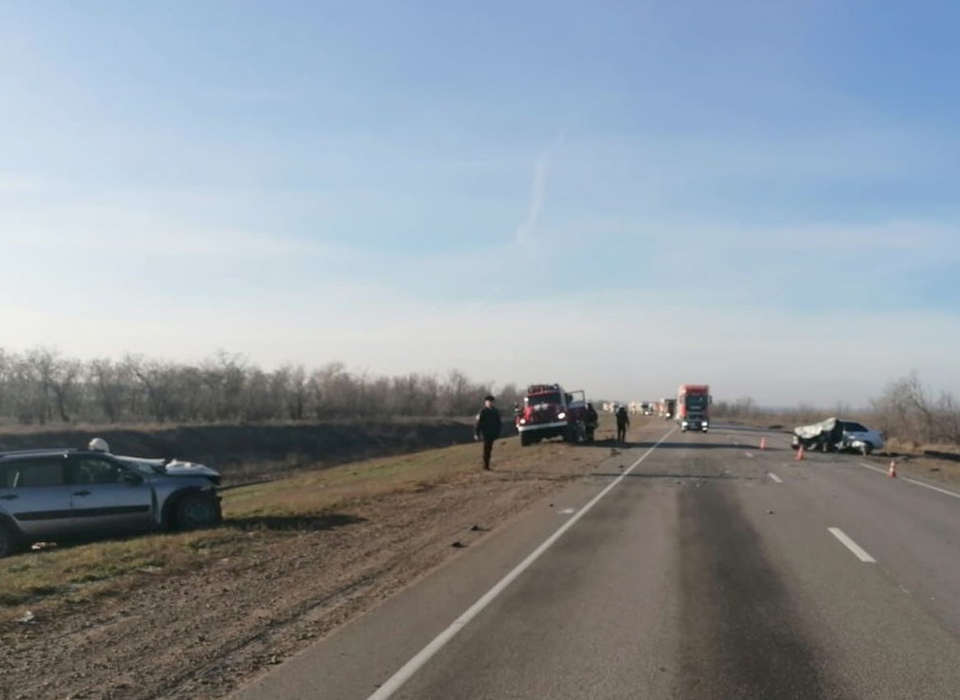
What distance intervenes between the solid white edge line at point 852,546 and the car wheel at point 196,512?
10.2m

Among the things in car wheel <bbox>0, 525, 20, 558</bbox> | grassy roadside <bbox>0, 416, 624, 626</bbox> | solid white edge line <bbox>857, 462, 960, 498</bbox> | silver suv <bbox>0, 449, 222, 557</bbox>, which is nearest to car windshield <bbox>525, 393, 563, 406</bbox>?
solid white edge line <bbox>857, 462, 960, 498</bbox>

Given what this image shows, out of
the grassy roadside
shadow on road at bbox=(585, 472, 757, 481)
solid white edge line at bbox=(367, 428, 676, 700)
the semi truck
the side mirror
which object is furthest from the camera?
the semi truck

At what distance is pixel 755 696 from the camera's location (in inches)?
244

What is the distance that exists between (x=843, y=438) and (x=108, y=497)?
112ft

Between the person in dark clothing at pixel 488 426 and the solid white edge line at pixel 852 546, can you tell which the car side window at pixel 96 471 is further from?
the person in dark clothing at pixel 488 426

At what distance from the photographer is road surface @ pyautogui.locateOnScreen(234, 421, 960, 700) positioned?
6.56 m

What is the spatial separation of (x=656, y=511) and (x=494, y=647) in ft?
33.8

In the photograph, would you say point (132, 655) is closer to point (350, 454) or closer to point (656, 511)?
point (656, 511)

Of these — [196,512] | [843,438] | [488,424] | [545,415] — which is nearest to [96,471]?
[196,512]

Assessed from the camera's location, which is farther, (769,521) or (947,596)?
(769,521)

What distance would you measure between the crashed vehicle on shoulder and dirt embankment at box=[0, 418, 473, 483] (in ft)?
93.4

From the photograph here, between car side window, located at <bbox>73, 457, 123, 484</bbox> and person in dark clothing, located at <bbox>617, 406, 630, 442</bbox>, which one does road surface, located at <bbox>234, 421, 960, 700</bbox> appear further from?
person in dark clothing, located at <bbox>617, 406, 630, 442</bbox>

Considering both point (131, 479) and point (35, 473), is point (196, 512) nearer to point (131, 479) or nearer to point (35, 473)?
point (131, 479)

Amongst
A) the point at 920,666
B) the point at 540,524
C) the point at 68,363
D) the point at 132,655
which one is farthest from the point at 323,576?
the point at 68,363
